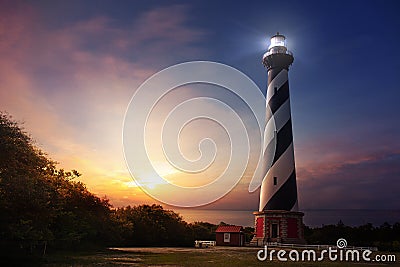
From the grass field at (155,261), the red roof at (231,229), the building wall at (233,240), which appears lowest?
the grass field at (155,261)

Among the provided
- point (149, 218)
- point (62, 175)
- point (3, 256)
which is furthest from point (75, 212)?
point (149, 218)

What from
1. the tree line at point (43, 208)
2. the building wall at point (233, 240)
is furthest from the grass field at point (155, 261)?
the building wall at point (233, 240)

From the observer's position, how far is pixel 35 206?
1606cm

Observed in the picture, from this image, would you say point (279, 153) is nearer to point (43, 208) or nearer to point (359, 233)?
point (359, 233)

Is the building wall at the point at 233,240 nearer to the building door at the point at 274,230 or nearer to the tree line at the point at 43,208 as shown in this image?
the building door at the point at 274,230

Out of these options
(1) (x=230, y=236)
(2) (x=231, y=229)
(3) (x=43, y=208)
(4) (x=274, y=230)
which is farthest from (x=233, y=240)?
(3) (x=43, y=208)

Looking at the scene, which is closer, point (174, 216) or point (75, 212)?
point (75, 212)

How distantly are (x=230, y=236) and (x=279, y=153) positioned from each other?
9670mm

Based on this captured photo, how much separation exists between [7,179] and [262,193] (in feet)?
87.3

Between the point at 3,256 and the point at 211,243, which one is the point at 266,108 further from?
the point at 3,256

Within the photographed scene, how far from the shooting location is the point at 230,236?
39125 millimetres

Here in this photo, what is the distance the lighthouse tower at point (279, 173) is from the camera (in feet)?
117

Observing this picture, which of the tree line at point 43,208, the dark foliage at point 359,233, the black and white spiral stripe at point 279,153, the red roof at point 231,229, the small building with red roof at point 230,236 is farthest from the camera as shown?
the dark foliage at point 359,233

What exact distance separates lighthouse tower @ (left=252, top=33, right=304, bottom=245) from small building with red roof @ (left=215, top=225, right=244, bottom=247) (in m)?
1.57
